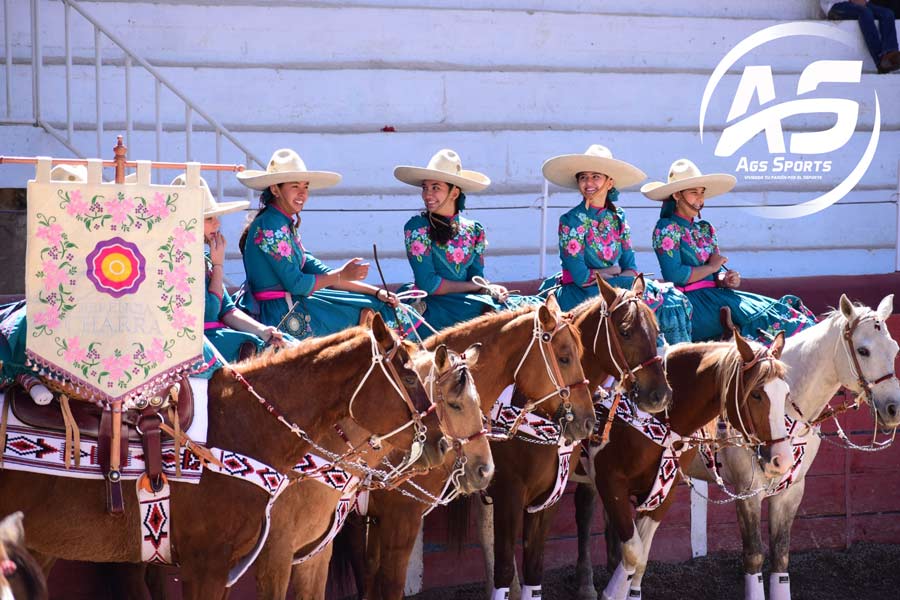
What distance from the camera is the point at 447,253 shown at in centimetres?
743

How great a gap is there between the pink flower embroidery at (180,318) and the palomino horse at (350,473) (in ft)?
2.63

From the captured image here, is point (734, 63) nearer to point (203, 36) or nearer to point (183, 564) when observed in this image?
point (203, 36)

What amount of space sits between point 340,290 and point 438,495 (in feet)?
4.30

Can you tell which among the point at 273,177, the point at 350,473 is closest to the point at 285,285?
the point at 273,177

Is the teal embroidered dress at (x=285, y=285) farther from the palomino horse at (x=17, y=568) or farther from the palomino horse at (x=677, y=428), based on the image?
the palomino horse at (x=17, y=568)

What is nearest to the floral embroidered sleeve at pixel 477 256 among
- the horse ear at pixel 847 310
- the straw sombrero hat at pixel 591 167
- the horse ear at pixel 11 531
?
the straw sombrero hat at pixel 591 167

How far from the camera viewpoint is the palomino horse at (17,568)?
9.67 feet

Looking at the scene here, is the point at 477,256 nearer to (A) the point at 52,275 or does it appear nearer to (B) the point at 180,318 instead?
(B) the point at 180,318

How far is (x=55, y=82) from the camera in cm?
937

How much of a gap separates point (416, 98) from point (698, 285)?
11.2 ft

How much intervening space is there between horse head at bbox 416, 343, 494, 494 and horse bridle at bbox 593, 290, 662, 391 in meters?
1.54

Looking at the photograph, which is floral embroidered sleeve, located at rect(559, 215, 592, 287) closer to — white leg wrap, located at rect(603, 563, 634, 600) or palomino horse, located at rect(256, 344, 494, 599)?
white leg wrap, located at rect(603, 563, 634, 600)

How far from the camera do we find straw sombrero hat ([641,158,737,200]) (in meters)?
8.46

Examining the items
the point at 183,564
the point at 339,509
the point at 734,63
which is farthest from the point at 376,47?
the point at 183,564
